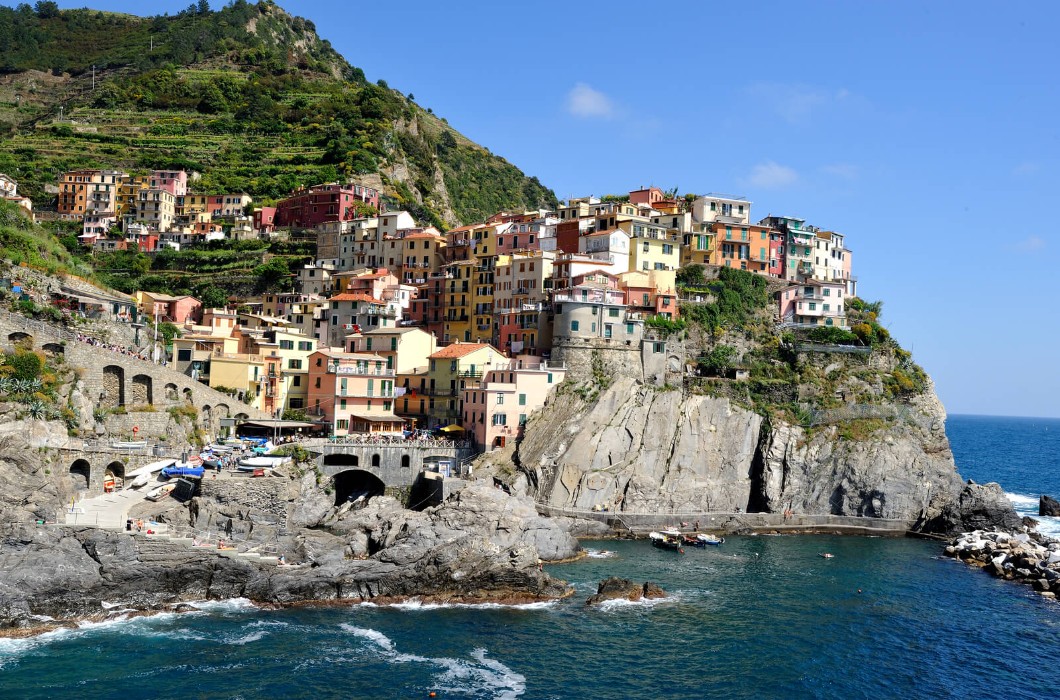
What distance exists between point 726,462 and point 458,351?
2272 cm

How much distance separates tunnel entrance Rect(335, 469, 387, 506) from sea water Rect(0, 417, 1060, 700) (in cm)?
1654

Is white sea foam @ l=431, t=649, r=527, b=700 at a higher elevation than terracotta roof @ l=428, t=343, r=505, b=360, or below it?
below

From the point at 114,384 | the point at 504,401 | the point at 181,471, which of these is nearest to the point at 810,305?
the point at 504,401

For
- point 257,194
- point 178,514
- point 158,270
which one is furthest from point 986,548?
point 257,194

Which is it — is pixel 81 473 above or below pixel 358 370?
below

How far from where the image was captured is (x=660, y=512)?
223 feet

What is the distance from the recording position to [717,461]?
7144 cm

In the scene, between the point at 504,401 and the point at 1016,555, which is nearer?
the point at 1016,555

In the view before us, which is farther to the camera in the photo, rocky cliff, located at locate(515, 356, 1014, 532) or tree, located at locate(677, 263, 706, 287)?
tree, located at locate(677, 263, 706, 287)

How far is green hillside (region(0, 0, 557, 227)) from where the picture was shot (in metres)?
129

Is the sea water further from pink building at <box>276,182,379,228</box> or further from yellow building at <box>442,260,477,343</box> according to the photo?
pink building at <box>276,182,379,228</box>

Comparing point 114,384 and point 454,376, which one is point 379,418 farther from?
point 114,384

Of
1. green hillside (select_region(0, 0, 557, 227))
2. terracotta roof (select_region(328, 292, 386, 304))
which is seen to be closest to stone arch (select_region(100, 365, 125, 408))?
terracotta roof (select_region(328, 292, 386, 304))

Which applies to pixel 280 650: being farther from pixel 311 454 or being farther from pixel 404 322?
pixel 404 322
